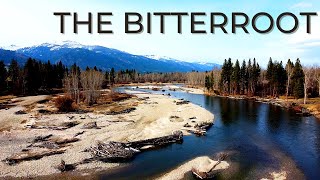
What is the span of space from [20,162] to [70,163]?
22.0ft

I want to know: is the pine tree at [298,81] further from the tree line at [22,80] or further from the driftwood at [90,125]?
the tree line at [22,80]

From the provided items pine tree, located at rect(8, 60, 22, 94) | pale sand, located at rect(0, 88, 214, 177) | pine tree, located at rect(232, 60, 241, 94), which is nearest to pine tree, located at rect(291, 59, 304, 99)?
pine tree, located at rect(232, 60, 241, 94)

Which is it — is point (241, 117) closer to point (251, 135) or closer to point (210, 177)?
point (251, 135)

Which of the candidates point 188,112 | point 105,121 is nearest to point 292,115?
point 188,112

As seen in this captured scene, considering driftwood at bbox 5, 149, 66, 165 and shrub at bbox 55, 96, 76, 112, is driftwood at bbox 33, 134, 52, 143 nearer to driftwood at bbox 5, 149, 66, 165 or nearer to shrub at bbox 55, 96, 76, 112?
driftwood at bbox 5, 149, 66, 165

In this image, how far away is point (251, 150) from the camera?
5088cm

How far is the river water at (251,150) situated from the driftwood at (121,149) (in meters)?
1.55

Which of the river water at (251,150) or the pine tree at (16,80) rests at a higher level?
the pine tree at (16,80)

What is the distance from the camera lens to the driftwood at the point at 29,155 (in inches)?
1681

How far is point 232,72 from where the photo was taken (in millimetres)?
145375

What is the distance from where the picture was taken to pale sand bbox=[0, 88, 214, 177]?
1628 inches

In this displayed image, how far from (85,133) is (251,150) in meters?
29.6

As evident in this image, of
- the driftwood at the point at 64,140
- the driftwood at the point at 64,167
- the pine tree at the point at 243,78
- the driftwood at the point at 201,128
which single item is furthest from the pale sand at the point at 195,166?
the pine tree at the point at 243,78

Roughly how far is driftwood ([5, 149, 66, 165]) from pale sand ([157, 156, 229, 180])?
57.8 feet
